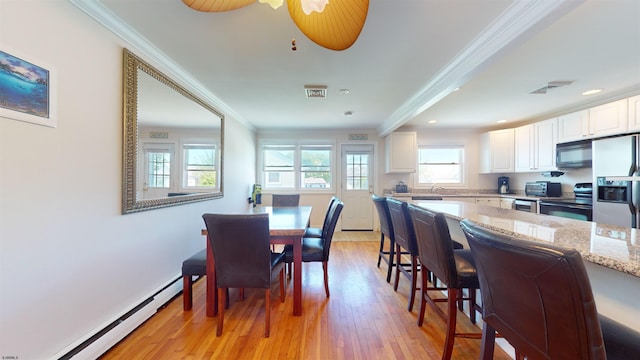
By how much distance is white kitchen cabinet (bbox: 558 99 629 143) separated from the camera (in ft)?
9.71

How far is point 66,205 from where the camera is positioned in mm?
Answer: 1445

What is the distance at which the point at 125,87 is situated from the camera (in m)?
1.86

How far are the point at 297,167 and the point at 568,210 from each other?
15.4 ft

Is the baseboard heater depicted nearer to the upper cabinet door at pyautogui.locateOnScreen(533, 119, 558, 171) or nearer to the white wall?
the white wall

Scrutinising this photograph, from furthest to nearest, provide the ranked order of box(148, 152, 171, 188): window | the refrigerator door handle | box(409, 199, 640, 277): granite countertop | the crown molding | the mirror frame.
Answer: the refrigerator door handle → box(148, 152, 171, 188): window → the mirror frame → the crown molding → box(409, 199, 640, 277): granite countertop

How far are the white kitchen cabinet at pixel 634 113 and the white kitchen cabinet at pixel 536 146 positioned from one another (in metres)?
1.01

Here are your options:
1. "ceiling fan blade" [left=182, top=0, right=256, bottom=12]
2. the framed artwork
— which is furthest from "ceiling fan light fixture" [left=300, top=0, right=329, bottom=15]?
the framed artwork

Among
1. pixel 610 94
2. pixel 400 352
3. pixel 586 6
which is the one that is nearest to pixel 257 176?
pixel 400 352

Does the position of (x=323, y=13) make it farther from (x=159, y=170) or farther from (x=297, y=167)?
(x=297, y=167)

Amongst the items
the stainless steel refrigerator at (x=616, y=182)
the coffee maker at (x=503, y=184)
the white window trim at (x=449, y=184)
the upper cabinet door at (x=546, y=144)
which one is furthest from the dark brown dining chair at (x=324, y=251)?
the coffee maker at (x=503, y=184)

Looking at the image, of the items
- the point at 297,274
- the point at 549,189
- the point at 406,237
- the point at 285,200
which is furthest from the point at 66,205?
the point at 549,189

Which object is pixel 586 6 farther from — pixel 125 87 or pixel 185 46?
pixel 125 87

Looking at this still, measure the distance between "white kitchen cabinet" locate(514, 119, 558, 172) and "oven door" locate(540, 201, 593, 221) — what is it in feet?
2.38

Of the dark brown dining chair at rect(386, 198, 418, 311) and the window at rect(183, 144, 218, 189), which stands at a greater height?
the window at rect(183, 144, 218, 189)
